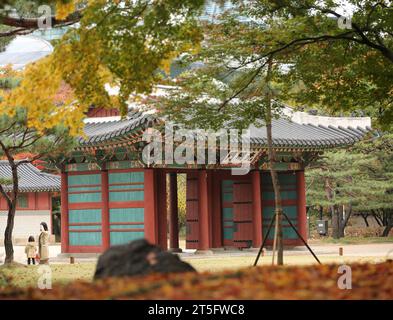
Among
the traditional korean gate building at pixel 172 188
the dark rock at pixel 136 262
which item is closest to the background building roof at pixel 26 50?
the traditional korean gate building at pixel 172 188

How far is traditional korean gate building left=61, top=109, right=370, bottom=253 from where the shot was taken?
999 inches

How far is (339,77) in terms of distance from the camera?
15.5 meters

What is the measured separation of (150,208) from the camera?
25.0 m

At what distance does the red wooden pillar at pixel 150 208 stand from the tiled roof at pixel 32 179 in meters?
22.5

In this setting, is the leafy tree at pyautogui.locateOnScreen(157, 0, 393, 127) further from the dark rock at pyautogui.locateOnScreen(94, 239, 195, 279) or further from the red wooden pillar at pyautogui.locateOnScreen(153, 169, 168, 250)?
the red wooden pillar at pyautogui.locateOnScreen(153, 169, 168, 250)

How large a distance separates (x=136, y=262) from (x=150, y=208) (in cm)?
1679

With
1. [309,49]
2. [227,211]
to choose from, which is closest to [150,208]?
[227,211]

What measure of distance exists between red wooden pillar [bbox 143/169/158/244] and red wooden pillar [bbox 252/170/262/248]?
15.6ft

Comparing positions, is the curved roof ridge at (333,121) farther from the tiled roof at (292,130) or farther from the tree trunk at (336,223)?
the tree trunk at (336,223)

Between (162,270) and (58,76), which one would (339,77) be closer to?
(58,76)

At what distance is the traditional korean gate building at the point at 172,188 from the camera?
25.4 metres

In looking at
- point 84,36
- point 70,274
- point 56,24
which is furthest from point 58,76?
point 70,274

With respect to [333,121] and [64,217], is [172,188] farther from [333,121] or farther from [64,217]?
[333,121]
